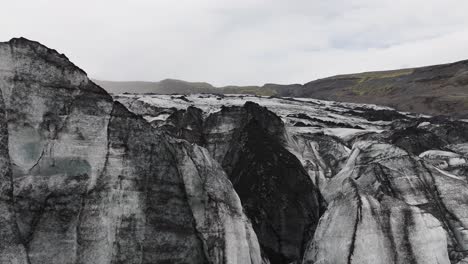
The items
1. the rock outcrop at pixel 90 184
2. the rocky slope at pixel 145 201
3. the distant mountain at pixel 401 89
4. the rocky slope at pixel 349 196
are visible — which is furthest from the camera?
the distant mountain at pixel 401 89

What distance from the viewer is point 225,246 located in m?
15.0

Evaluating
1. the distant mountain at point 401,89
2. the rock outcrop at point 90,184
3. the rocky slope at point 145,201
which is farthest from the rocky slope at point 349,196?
the distant mountain at point 401,89

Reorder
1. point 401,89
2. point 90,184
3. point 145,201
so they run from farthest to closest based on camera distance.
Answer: point 401,89 → point 145,201 → point 90,184

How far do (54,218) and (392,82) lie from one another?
147694 millimetres

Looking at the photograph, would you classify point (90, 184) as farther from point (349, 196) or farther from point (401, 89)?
point (401, 89)

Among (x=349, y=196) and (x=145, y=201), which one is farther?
(x=349, y=196)

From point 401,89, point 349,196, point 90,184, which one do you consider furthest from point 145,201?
point 401,89

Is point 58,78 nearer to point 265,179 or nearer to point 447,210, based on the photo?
point 265,179

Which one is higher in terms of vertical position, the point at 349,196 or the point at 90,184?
the point at 90,184

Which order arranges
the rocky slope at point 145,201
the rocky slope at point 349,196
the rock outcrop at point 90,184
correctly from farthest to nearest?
the rocky slope at point 349,196 < the rocky slope at point 145,201 < the rock outcrop at point 90,184

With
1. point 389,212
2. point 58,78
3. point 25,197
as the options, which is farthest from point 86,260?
point 389,212

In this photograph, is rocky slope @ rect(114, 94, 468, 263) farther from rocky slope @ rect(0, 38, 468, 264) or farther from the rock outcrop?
the rock outcrop

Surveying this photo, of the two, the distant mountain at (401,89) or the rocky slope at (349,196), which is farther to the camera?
the distant mountain at (401,89)

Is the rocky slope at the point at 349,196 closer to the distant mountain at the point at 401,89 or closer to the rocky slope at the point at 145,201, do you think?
the rocky slope at the point at 145,201
